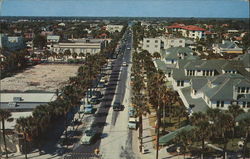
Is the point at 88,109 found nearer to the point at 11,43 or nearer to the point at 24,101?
the point at 24,101

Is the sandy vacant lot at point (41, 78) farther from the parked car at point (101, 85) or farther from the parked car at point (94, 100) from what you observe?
the parked car at point (94, 100)

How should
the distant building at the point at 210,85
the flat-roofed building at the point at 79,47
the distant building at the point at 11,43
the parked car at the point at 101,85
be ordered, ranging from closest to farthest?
the distant building at the point at 210,85 < the parked car at the point at 101,85 < the distant building at the point at 11,43 < the flat-roofed building at the point at 79,47

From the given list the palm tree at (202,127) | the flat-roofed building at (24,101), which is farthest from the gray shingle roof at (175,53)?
the palm tree at (202,127)

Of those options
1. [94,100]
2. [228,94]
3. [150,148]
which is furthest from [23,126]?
[228,94]

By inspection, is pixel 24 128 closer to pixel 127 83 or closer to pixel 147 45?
pixel 127 83

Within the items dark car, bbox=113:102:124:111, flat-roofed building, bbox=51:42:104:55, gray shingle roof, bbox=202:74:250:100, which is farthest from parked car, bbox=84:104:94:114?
flat-roofed building, bbox=51:42:104:55

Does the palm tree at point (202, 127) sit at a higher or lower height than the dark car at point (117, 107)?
higher
